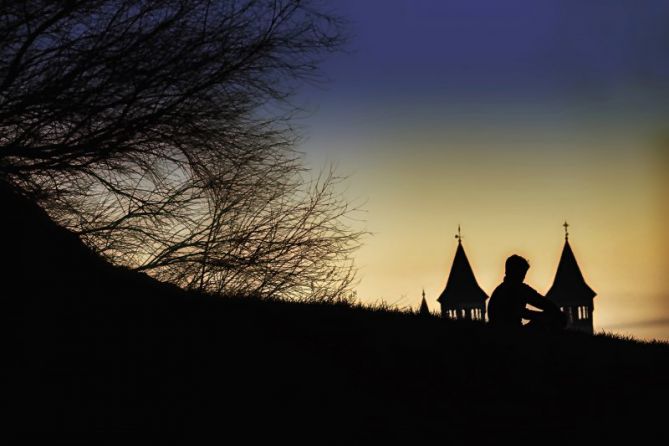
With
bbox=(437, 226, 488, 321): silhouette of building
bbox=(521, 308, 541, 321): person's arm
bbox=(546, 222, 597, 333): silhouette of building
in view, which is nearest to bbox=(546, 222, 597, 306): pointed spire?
bbox=(546, 222, 597, 333): silhouette of building

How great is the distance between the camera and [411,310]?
38.8 ft

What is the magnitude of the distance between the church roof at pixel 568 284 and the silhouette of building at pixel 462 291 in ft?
30.1

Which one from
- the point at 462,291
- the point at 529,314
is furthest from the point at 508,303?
the point at 462,291

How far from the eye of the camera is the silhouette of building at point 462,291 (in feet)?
393

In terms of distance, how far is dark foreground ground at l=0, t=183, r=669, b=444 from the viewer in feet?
24.8

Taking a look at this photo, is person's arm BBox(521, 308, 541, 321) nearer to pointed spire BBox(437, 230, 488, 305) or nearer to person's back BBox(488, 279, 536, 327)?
person's back BBox(488, 279, 536, 327)

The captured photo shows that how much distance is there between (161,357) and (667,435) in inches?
188

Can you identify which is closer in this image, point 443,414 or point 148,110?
point 443,414

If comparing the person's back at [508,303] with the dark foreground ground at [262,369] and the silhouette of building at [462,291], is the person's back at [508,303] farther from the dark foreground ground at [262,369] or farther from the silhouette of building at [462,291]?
the silhouette of building at [462,291]

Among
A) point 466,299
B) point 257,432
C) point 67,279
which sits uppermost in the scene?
point 466,299

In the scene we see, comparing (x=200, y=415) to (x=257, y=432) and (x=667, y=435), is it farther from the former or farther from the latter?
(x=667, y=435)

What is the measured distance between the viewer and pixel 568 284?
395 ft

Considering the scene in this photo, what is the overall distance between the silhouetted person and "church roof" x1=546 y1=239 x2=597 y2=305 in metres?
111

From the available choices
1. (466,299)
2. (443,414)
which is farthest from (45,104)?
(466,299)
